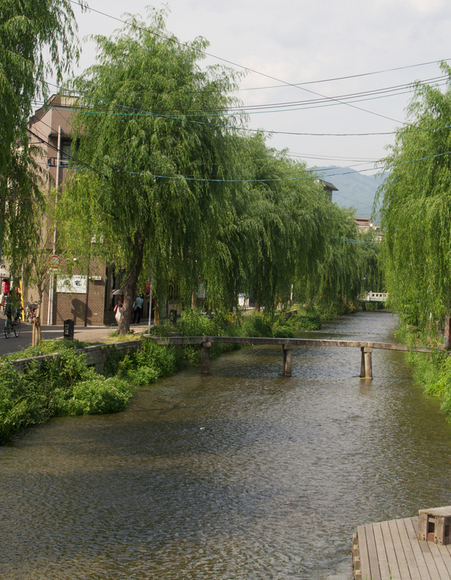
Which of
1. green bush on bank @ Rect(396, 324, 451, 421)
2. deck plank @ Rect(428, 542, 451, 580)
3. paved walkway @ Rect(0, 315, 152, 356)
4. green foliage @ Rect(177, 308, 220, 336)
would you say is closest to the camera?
deck plank @ Rect(428, 542, 451, 580)

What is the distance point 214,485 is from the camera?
31.0 feet

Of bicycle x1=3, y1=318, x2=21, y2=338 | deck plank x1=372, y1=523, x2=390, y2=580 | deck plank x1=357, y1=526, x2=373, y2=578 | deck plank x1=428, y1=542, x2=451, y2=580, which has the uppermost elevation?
bicycle x1=3, y1=318, x2=21, y2=338

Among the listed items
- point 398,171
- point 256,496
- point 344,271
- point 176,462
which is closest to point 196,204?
point 398,171

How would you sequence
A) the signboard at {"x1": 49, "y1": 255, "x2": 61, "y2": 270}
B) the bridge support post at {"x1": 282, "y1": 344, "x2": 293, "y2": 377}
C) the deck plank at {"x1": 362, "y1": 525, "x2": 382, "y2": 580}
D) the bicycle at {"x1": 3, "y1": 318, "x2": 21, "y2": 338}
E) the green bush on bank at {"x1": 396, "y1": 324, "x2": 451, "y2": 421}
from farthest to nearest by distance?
1. the bicycle at {"x1": 3, "y1": 318, "x2": 21, "y2": 338}
2. the bridge support post at {"x1": 282, "y1": 344, "x2": 293, "y2": 377}
3. the signboard at {"x1": 49, "y1": 255, "x2": 61, "y2": 270}
4. the green bush on bank at {"x1": 396, "y1": 324, "x2": 451, "y2": 421}
5. the deck plank at {"x1": 362, "y1": 525, "x2": 382, "y2": 580}

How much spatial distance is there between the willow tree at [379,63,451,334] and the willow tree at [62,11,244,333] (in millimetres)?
5532

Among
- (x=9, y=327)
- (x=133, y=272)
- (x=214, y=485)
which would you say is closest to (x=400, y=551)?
(x=214, y=485)

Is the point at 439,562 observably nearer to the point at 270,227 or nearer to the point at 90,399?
the point at 90,399

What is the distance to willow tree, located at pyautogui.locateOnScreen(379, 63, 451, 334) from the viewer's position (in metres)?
15.4

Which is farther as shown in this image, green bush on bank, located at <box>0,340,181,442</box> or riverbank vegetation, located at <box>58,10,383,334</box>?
riverbank vegetation, located at <box>58,10,383,334</box>

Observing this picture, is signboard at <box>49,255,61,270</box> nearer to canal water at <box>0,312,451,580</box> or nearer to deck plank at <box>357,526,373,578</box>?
canal water at <box>0,312,451,580</box>

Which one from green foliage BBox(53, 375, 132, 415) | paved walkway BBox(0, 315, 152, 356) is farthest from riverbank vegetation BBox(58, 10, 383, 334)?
green foliage BBox(53, 375, 132, 415)

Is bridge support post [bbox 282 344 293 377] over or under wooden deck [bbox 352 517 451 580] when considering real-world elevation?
over

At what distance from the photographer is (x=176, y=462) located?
34.7 feet

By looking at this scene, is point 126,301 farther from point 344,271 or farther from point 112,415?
point 344,271
